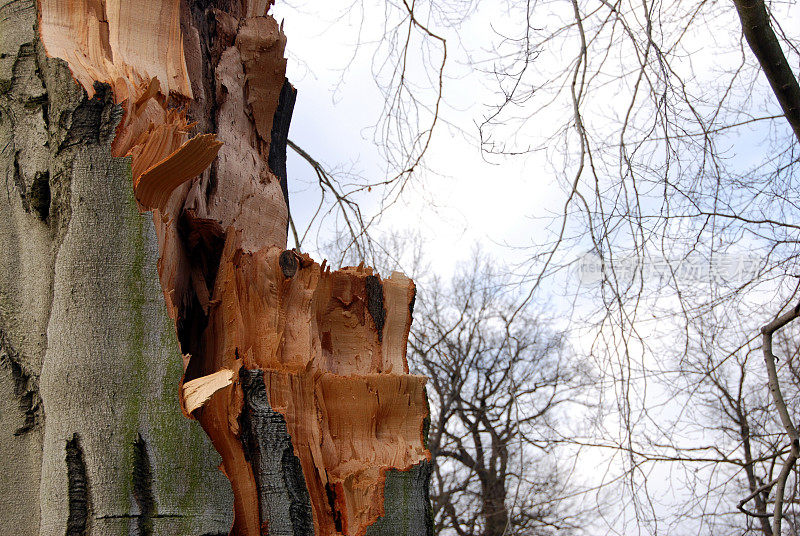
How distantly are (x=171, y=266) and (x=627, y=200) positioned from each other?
1.84m

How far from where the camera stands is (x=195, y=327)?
67.4 inches

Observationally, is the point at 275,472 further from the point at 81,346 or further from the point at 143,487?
the point at 81,346

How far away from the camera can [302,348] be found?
1604mm

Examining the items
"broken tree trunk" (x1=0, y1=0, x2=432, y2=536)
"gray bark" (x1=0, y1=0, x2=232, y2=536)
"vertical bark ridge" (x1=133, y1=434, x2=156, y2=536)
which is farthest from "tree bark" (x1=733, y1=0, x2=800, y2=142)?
"vertical bark ridge" (x1=133, y1=434, x2=156, y2=536)

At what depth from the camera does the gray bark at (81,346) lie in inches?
50.7

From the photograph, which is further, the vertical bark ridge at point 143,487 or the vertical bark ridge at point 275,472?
the vertical bark ridge at point 275,472

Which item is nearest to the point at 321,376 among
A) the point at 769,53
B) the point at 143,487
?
the point at 143,487

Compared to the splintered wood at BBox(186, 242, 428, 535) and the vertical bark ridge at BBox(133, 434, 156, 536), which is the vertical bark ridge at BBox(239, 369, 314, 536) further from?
the vertical bark ridge at BBox(133, 434, 156, 536)

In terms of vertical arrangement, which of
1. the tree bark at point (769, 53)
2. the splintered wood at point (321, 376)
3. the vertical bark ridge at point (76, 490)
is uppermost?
the tree bark at point (769, 53)

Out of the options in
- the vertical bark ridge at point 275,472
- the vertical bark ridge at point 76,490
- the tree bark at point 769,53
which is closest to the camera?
the vertical bark ridge at point 76,490

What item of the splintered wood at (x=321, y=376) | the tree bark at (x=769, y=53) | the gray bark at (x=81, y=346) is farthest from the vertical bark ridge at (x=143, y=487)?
the tree bark at (x=769, y=53)

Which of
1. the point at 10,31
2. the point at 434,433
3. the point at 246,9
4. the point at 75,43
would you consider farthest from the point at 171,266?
the point at 434,433

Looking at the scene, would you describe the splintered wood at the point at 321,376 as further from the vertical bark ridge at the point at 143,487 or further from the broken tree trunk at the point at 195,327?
the vertical bark ridge at the point at 143,487

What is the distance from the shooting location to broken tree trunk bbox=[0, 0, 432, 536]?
132 centimetres
